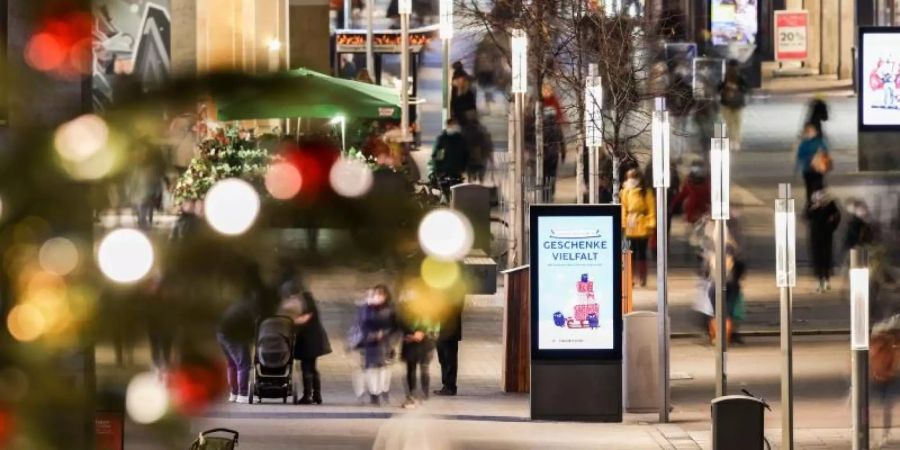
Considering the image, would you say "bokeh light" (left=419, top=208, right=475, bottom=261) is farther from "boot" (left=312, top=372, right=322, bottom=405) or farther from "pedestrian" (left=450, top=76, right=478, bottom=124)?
"pedestrian" (left=450, top=76, right=478, bottom=124)

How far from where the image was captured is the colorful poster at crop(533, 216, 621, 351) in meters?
17.8

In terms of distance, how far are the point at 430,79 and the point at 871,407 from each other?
40.4 metres

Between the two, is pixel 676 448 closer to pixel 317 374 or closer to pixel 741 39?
pixel 317 374

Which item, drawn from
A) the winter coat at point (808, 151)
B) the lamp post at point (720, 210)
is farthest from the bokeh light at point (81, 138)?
the winter coat at point (808, 151)

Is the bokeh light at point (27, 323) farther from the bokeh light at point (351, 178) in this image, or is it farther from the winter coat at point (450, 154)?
the winter coat at point (450, 154)

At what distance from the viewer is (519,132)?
2348cm

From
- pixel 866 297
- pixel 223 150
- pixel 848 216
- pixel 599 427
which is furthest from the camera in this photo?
pixel 848 216

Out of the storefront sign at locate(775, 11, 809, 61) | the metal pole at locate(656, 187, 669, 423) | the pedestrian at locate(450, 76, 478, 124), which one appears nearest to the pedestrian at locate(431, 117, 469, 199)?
the pedestrian at locate(450, 76, 478, 124)

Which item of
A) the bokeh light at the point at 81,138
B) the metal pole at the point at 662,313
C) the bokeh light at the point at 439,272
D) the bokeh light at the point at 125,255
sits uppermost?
the bokeh light at the point at 81,138

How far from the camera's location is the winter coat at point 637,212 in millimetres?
26062

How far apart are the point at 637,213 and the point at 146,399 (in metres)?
24.8

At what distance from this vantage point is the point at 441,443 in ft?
6.77

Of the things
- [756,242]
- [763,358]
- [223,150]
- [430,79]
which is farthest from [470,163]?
[223,150]

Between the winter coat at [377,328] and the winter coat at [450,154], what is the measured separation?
28.5 meters
